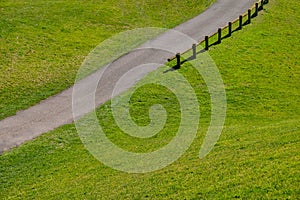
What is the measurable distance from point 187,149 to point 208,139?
4.94 feet

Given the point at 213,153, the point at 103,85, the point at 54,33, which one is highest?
the point at 54,33

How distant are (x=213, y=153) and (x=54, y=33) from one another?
23718 millimetres

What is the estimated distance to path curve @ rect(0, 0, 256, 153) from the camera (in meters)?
25.1

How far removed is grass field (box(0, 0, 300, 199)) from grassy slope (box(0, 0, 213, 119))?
6169 millimetres

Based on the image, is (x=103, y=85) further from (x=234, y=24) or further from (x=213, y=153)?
(x=234, y=24)

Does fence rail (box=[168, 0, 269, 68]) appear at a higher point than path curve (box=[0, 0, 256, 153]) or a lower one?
higher

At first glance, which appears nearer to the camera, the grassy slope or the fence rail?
the grassy slope

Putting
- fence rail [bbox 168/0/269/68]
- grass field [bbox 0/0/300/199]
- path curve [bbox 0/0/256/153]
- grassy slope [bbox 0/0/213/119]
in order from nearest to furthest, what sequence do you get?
grass field [bbox 0/0/300/199] < path curve [bbox 0/0/256/153] < grassy slope [bbox 0/0/213/119] < fence rail [bbox 168/0/269/68]

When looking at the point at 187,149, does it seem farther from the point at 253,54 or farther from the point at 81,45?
the point at 81,45

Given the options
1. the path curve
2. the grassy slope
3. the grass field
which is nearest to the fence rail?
the path curve

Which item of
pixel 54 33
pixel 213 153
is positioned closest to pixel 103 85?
pixel 54 33

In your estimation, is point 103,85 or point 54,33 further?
point 54,33

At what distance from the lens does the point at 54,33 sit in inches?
1507

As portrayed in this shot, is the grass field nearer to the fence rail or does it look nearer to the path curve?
the path curve
